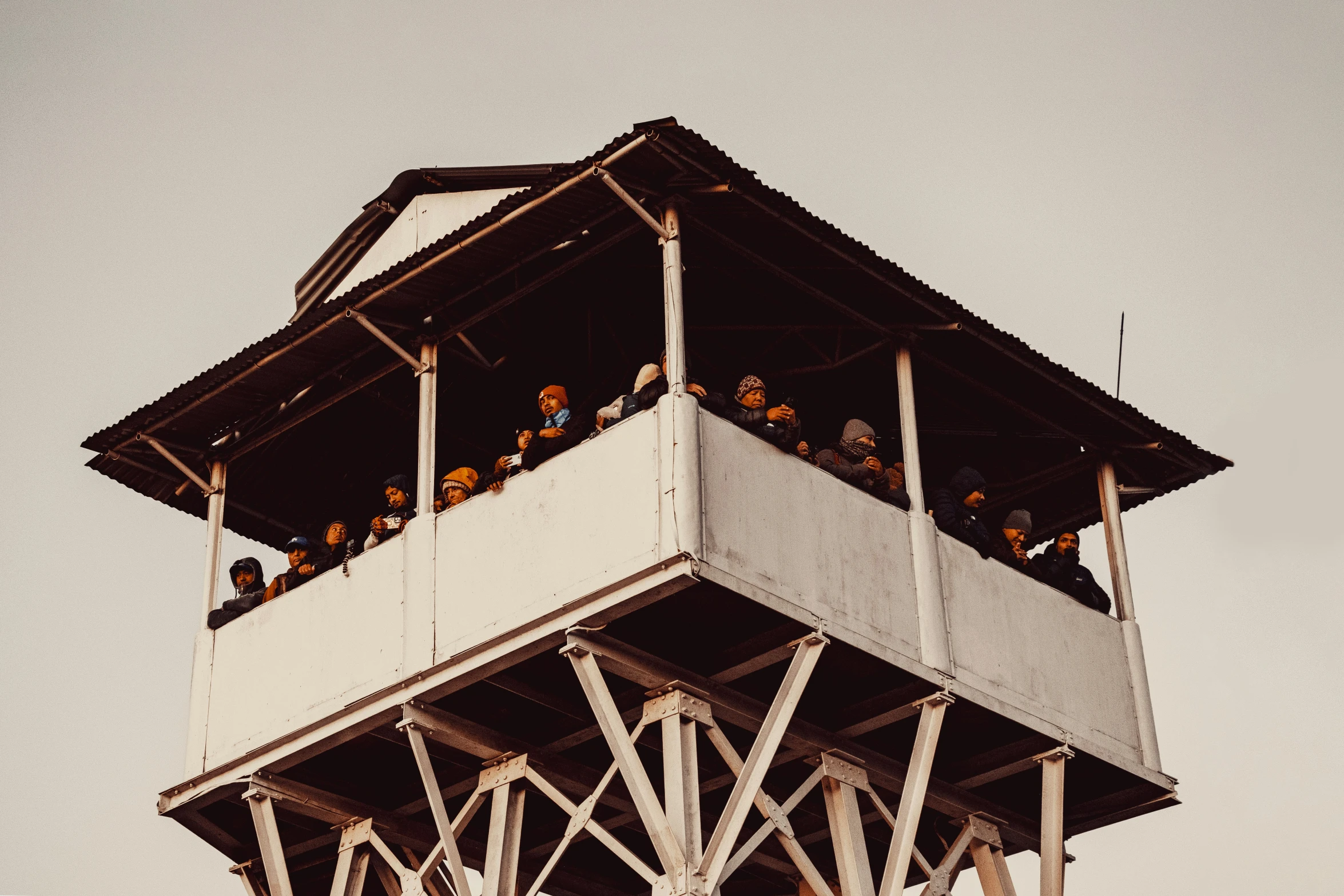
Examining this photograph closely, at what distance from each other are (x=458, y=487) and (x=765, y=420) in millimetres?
2871

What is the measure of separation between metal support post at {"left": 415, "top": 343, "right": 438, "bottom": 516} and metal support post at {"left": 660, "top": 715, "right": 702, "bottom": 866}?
292 centimetres

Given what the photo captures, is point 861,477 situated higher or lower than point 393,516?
lower

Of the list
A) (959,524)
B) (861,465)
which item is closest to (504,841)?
(861,465)

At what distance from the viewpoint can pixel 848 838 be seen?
67.0ft

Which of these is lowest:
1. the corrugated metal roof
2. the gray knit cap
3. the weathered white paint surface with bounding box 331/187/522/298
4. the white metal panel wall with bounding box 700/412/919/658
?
the white metal panel wall with bounding box 700/412/919/658

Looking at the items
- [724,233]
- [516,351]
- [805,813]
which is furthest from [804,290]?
[805,813]

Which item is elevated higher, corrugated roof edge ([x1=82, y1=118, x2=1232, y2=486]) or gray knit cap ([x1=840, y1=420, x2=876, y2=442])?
corrugated roof edge ([x1=82, y1=118, x2=1232, y2=486])

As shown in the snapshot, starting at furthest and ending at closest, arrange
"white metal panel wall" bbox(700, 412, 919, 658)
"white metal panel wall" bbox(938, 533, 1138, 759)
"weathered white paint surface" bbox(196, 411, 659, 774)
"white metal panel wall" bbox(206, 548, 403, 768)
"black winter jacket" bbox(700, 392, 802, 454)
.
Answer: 1. "white metal panel wall" bbox(938, 533, 1138, 759)
2. "white metal panel wall" bbox(206, 548, 403, 768)
3. "black winter jacket" bbox(700, 392, 802, 454)
4. "weathered white paint surface" bbox(196, 411, 659, 774)
5. "white metal panel wall" bbox(700, 412, 919, 658)

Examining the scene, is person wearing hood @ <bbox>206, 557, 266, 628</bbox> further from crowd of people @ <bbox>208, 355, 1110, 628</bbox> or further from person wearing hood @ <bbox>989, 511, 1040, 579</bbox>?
person wearing hood @ <bbox>989, 511, 1040, 579</bbox>

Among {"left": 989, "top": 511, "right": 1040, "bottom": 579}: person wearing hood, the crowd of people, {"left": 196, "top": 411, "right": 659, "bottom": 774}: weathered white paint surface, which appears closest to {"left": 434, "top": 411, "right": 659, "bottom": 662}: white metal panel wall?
{"left": 196, "top": 411, "right": 659, "bottom": 774}: weathered white paint surface

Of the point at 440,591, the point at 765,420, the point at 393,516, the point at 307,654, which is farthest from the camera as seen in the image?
the point at 393,516

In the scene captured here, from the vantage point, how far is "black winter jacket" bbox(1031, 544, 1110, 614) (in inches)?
878

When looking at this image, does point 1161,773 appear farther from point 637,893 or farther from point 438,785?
point 438,785

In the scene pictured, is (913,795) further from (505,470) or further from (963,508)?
(505,470)
